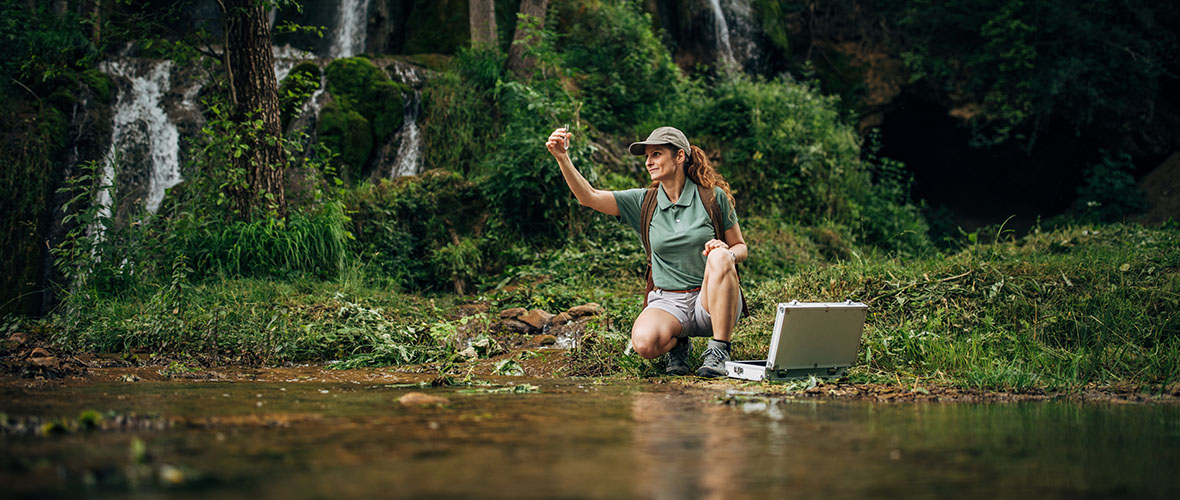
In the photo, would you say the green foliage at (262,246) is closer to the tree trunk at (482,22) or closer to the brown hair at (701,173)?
the brown hair at (701,173)

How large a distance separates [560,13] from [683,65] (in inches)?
113

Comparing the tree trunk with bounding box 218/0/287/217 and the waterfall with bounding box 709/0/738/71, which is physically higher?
the waterfall with bounding box 709/0/738/71

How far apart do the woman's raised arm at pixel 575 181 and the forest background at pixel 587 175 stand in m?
0.90

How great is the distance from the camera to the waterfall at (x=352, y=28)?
48.7 ft

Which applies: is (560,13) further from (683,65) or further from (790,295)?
(790,295)

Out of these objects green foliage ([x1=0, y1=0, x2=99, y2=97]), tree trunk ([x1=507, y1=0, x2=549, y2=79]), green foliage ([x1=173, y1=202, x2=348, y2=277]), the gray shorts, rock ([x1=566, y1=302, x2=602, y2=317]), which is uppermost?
tree trunk ([x1=507, y1=0, x2=549, y2=79])

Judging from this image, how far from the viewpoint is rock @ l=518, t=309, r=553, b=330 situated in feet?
24.0

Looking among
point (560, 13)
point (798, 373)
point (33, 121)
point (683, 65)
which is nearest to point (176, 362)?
point (798, 373)

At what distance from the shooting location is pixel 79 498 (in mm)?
1767

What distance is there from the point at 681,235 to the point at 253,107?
497 cm

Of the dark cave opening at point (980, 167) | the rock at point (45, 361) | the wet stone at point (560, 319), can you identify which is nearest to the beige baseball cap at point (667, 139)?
the wet stone at point (560, 319)

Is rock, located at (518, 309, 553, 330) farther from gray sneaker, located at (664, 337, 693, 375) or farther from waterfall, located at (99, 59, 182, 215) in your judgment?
waterfall, located at (99, 59, 182, 215)

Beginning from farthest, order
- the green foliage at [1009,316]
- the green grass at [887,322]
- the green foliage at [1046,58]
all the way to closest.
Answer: the green foliage at [1046,58] < the green grass at [887,322] < the green foliage at [1009,316]

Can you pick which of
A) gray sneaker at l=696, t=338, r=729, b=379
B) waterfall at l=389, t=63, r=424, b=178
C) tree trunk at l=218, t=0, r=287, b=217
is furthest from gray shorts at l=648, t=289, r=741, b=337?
waterfall at l=389, t=63, r=424, b=178
